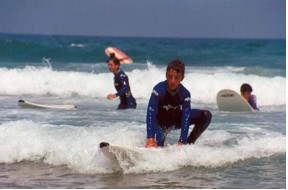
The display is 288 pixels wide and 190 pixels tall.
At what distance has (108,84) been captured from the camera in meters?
18.6

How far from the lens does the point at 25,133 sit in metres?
7.44

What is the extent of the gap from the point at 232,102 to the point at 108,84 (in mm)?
7333

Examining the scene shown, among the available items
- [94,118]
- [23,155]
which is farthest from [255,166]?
[94,118]

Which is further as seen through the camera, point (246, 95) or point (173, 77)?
point (246, 95)

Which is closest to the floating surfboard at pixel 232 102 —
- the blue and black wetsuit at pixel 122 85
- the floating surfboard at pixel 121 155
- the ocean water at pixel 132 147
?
the ocean water at pixel 132 147

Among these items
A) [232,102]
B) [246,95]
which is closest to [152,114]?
[232,102]

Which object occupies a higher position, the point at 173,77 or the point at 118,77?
the point at 118,77

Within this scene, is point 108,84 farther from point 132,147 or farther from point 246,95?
point 132,147

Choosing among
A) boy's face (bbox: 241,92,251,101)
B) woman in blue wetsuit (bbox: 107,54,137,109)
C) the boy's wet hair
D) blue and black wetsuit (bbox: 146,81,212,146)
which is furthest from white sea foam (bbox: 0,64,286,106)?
the boy's wet hair

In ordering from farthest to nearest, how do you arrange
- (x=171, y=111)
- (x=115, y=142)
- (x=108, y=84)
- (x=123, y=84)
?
(x=108, y=84) < (x=123, y=84) < (x=115, y=142) < (x=171, y=111)

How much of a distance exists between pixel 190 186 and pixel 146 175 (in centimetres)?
55

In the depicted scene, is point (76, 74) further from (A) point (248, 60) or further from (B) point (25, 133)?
(A) point (248, 60)

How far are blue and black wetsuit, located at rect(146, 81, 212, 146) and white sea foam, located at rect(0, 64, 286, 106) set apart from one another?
9.07 metres

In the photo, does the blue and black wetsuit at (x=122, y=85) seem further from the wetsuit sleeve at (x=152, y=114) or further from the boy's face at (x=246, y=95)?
the wetsuit sleeve at (x=152, y=114)
